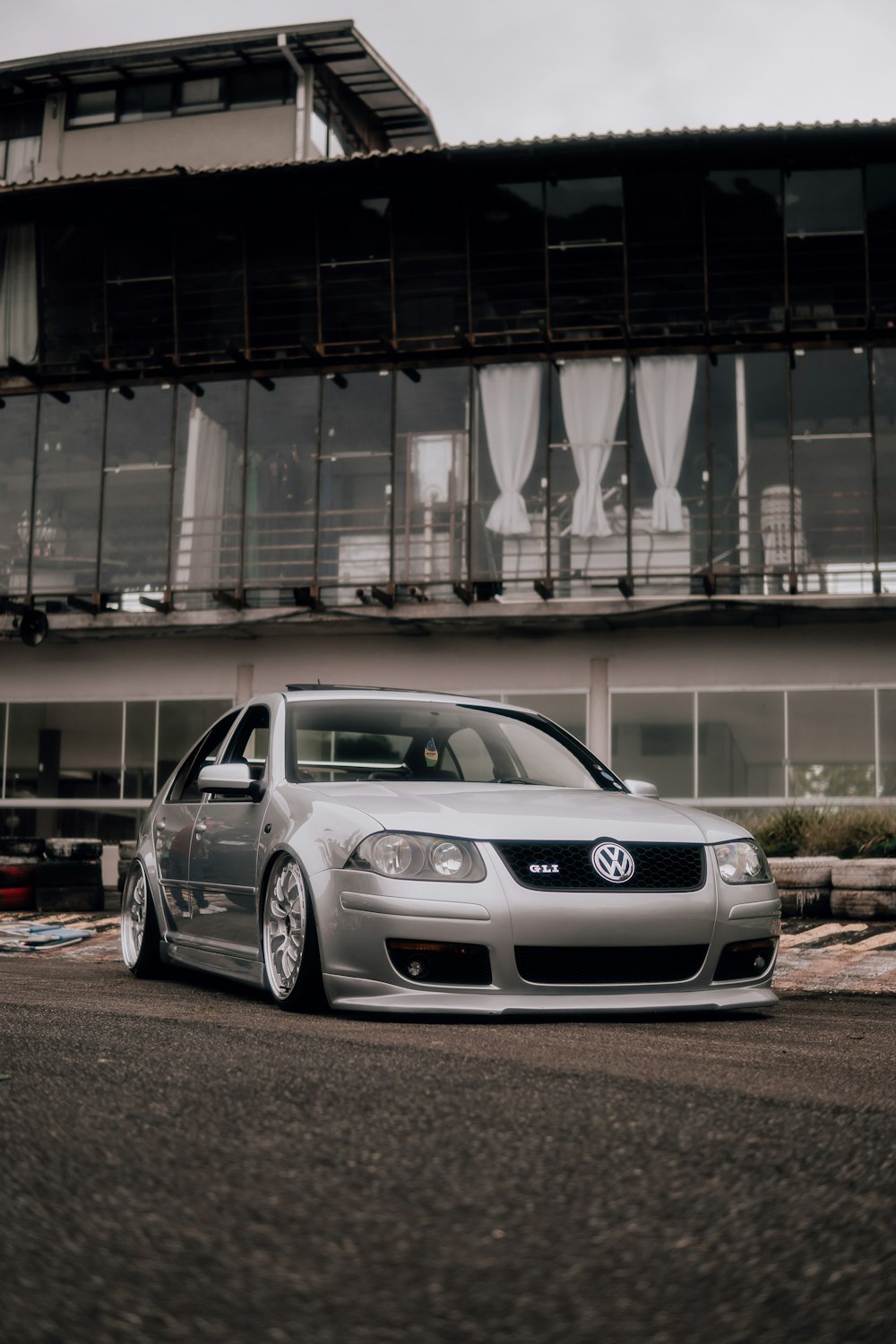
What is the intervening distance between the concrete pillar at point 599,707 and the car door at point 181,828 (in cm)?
1369

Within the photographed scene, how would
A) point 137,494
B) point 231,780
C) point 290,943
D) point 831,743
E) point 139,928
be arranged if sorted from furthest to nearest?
point 137,494 < point 831,743 < point 139,928 < point 231,780 < point 290,943

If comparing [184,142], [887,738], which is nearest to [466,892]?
[887,738]

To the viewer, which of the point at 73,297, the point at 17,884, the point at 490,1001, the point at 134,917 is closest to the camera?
the point at 490,1001

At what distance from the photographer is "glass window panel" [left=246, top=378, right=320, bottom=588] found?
74.3 feet

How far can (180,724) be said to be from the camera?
76.1 ft

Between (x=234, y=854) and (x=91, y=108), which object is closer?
(x=234, y=854)

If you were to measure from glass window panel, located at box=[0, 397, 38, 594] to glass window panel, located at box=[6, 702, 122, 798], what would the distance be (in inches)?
79.0

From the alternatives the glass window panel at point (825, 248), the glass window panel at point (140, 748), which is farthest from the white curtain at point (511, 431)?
the glass window panel at point (140, 748)

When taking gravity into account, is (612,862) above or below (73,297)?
below

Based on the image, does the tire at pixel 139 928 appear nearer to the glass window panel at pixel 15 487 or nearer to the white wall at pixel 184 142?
the glass window panel at pixel 15 487

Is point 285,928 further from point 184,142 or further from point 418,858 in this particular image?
point 184,142

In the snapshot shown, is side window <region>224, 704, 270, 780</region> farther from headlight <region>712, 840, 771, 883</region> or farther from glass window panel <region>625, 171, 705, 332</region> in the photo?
glass window panel <region>625, 171, 705, 332</region>

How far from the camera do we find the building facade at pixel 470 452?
2130 centimetres

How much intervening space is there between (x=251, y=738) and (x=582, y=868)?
2.43m
